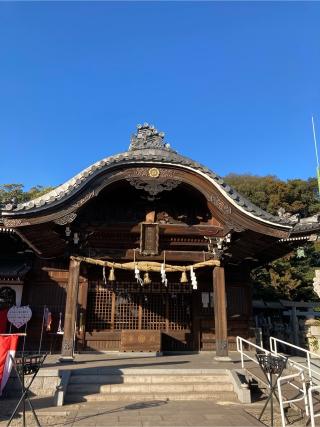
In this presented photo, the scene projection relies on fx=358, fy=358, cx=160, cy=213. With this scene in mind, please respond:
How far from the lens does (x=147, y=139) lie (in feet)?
49.4

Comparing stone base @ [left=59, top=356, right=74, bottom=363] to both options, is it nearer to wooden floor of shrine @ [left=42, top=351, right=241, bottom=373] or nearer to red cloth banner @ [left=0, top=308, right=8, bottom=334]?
wooden floor of shrine @ [left=42, top=351, right=241, bottom=373]

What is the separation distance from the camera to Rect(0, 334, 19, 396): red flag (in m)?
7.31

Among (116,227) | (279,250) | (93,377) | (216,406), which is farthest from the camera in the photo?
(279,250)

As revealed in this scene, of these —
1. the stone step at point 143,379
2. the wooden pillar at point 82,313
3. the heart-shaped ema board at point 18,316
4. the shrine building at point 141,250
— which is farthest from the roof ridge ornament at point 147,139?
the stone step at point 143,379

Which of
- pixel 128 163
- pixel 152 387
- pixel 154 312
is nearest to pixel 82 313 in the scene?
pixel 154 312

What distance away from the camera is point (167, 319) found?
556 inches

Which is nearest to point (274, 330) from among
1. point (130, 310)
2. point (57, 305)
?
point (130, 310)

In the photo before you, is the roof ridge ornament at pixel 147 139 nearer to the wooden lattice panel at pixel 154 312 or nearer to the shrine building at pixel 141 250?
the shrine building at pixel 141 250

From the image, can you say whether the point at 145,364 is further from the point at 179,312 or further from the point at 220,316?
the point at 179,312

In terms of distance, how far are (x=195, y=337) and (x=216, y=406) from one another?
643 centimetres

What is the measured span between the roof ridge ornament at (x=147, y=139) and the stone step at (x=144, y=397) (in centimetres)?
917

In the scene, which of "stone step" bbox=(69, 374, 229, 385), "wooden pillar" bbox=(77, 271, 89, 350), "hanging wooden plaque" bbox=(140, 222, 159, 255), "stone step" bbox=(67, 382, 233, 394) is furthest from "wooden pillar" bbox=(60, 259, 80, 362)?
"wooden pillar" bbox=(77, 271, 89, 350)

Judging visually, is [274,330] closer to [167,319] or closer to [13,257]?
[167,319]

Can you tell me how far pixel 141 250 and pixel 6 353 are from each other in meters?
5.21
